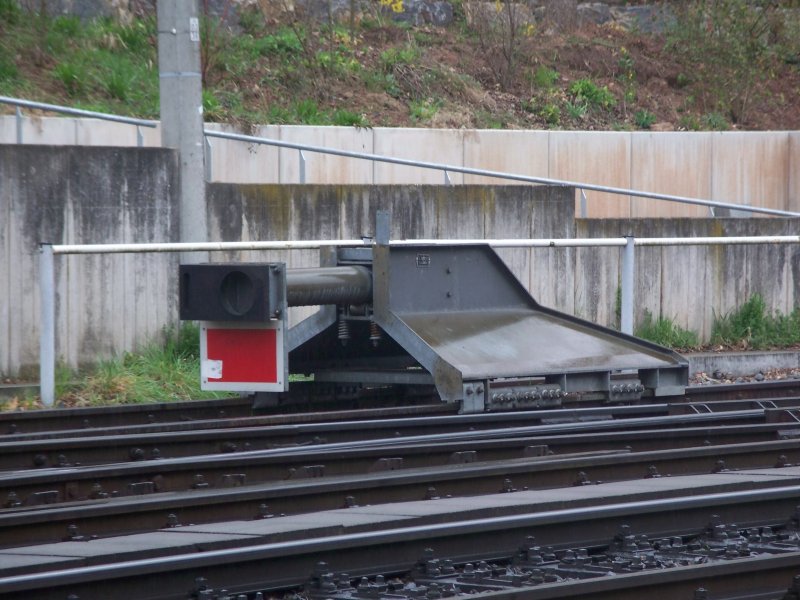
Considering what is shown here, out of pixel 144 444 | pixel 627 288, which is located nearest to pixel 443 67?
pixel 627 288

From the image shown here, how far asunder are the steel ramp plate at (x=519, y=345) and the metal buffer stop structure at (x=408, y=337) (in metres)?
0.01

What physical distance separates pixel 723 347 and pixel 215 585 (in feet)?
39.8

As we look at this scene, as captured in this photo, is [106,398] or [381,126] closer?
[106,398]

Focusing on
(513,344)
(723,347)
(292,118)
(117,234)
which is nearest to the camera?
(513,344)

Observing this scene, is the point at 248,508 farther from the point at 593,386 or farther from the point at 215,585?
the point at 593,386

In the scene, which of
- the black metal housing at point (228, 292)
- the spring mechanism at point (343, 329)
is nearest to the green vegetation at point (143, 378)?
the spring mechanism at point (343, 329)

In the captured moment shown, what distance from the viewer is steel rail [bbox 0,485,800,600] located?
5578mm

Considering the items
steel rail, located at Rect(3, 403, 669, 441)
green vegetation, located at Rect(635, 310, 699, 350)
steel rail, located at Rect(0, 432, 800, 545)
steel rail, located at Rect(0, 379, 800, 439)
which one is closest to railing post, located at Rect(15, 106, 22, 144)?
steel rail, located at Rect(0, 379, 800, 439)

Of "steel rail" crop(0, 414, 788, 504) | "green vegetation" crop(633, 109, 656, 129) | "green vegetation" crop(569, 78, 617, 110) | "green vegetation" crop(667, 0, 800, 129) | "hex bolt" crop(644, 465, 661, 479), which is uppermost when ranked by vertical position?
"green vegetation" crop(667, 0, 800, 129)

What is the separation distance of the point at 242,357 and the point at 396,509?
12.3 feet

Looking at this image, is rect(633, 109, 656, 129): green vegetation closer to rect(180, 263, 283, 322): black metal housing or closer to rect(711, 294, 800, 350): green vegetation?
rect(711, 294, 800, 350): green vegetation

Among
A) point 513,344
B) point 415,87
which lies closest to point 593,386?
point 513,344

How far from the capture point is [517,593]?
561cm

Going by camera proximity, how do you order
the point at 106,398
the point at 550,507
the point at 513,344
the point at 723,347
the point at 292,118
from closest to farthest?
the point at 550,507 < the point at 513,344 < the point at 106,398 < the point at 723,347 < the point at 292,118
